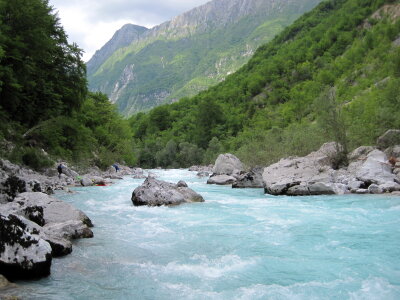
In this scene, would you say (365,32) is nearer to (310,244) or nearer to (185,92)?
(310,244)

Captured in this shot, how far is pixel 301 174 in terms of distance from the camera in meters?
19.3

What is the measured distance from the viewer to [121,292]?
5.25 metres

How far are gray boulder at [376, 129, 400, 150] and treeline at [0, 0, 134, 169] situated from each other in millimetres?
21176

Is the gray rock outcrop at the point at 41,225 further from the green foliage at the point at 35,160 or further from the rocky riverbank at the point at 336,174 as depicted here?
the green foliage at the point at 35,160

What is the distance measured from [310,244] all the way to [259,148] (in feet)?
88.4

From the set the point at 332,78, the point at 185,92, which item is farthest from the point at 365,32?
the point at 185,92

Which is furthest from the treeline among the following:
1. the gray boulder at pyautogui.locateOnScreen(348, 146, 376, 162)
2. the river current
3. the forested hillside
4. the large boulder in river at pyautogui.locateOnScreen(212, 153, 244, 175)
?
the gray boulder at pyautogui.locateOnScreen(348, 146, 376, 162)

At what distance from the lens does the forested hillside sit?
3849cm

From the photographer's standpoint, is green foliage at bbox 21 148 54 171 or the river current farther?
green foliage at bbox 21 148 54 171

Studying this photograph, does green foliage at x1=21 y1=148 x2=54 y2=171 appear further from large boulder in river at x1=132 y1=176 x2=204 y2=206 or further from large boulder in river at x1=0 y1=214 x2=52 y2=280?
large boulder in river at x1=0 y1=214 x2=52 y2=280

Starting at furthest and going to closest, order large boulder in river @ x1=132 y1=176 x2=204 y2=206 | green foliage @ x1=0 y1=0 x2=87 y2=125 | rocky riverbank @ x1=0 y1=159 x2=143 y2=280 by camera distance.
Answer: green foliage @ x1=0 y1=0 x2=87 y2=125 → large boulder in river @ x1=132 y1=176 x2=204 y2=206 → rocky riverbank @ x1=0 y1=159 x2=143 y2=280

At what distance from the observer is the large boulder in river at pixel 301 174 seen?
17.9 m

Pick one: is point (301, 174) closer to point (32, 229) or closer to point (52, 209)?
point (52, 209)

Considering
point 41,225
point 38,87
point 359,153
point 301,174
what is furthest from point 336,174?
point 38,87
